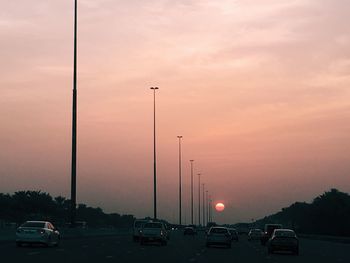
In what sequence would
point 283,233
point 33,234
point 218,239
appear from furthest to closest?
1. point 218,239
2. point 283,233
3. point 33,234

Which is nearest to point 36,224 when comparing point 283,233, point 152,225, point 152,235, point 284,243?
point 152,235

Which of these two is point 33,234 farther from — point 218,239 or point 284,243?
point 218,239

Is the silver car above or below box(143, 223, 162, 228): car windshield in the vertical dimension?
below

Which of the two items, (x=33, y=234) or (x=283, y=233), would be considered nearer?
(x=33, y=234)

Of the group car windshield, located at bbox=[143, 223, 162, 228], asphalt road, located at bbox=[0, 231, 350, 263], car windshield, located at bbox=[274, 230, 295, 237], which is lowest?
asphalt road, located at bbox=[0, 231, 350, 263]

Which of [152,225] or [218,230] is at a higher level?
[152,225]

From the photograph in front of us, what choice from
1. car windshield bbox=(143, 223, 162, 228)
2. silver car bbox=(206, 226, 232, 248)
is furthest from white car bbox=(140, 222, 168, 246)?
silver car bbox=(206, 226, 232, 248)

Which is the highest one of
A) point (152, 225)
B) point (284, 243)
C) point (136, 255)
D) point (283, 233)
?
point (152, 225)

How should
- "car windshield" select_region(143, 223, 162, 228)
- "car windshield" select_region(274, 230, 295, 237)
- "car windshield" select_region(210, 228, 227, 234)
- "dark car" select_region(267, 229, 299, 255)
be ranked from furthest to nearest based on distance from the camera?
"car windshield" select_region(210, 228, 227, 234) < "car windshield" select_region(143, 223, 162, 228) < "car windshield" select_region(274, 230, 295, 237) < "dark car" select_region(267, 229, 299, 255)

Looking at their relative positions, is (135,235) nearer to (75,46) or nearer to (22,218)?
(75,46)

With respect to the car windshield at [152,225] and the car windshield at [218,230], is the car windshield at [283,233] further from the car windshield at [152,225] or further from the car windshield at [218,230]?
the car windshield at [152,225]

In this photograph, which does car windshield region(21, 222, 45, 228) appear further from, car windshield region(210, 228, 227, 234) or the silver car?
car windshield region(210, 228, 227, 234)

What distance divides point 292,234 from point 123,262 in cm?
2182

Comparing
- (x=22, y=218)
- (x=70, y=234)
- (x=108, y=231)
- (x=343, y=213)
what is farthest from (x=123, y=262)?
(x=22, y=218)
